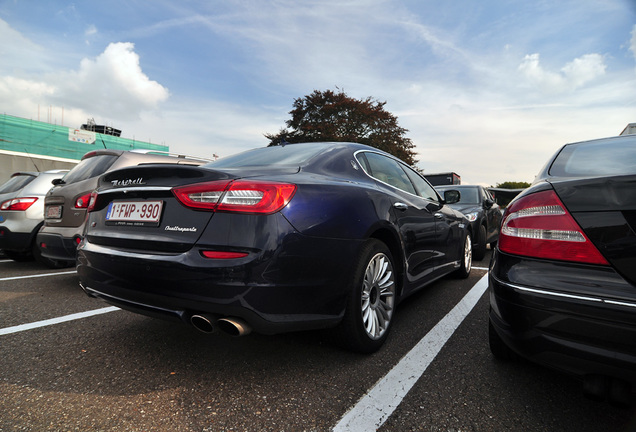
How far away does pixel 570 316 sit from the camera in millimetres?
1431

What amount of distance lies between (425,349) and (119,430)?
Answer: 180 cm

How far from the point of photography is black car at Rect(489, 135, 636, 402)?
1.35 meters

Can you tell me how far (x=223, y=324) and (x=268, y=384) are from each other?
47 centimetres

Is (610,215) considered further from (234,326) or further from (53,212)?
(53,212)

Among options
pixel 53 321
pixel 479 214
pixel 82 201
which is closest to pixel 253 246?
pixel 53 321

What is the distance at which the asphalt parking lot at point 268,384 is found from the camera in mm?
1666

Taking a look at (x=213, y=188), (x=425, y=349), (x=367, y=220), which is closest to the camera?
(x=213, y=188)

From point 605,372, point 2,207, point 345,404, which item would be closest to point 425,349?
point 345,404

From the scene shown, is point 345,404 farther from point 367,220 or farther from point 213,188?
point 213,188

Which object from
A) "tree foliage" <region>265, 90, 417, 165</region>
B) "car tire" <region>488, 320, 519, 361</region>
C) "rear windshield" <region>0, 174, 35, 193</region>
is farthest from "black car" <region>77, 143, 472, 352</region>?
"tree foliage" <region>265, 90, 417, 165</region>

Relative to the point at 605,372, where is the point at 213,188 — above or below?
above

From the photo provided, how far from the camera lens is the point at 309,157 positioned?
8.20ft

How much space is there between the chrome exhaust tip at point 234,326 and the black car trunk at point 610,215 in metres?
1.50

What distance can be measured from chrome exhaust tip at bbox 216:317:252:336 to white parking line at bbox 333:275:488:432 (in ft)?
1.93
